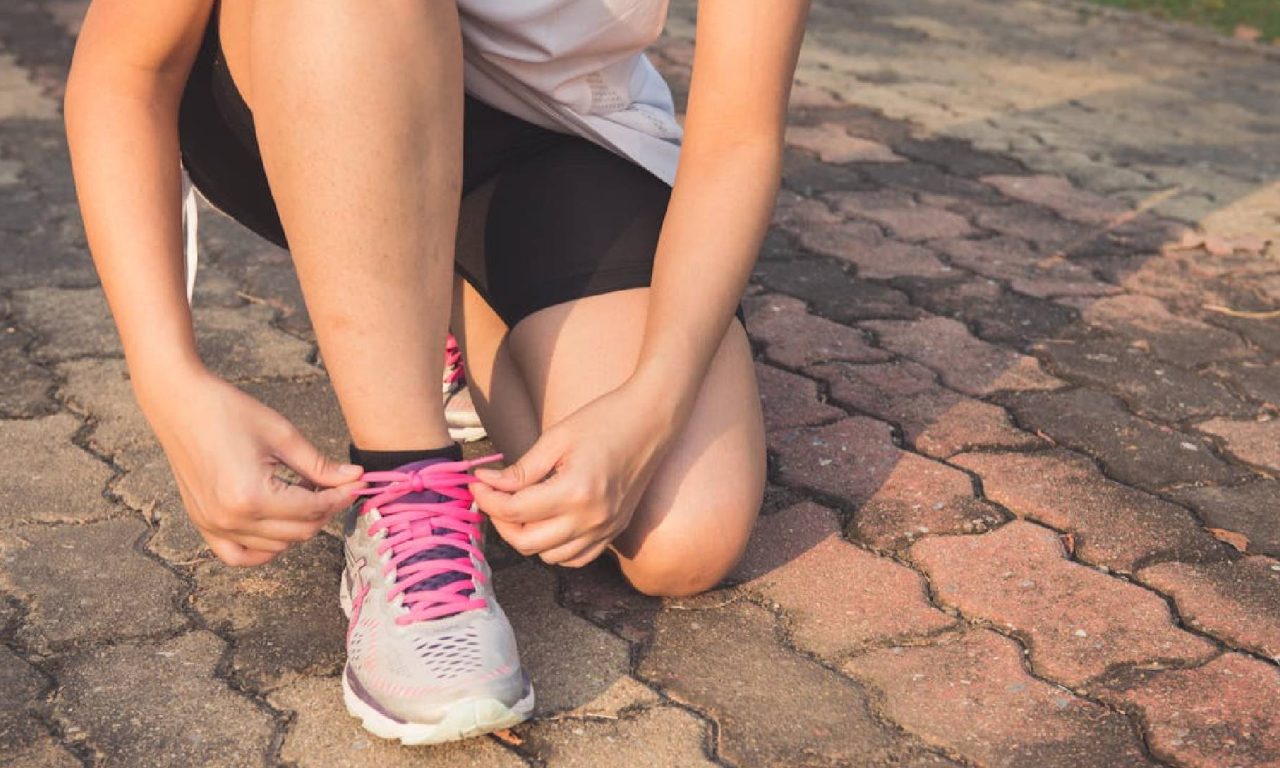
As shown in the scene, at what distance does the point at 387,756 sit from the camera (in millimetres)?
1488

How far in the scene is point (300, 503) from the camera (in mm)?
1487

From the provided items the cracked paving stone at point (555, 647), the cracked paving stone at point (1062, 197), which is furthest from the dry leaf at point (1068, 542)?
the cracked paving stone at point (1062, 197)

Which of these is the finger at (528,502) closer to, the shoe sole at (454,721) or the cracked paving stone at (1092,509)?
the shoe sole at (454,721)

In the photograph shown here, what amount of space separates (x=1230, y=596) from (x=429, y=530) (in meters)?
0.94

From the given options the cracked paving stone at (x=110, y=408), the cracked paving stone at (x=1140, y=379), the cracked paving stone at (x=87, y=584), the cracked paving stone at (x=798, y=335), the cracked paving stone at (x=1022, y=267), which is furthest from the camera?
the cracked paving stone at (x=1022, y=267)

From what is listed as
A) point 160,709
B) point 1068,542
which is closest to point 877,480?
point 1068,542

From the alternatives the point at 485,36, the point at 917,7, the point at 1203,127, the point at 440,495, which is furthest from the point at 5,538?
the point at 917,7

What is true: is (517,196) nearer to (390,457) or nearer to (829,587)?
(390,457)

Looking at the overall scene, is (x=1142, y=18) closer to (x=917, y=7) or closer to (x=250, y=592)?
(x=917, y=7)

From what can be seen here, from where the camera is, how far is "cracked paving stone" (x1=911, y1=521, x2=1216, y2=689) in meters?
1.72

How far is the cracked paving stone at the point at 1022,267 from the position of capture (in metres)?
2.95

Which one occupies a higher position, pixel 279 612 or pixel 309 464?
pixel 309 464

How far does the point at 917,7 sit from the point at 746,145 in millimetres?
4678

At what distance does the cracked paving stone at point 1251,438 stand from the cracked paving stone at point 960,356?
0.82 feet
